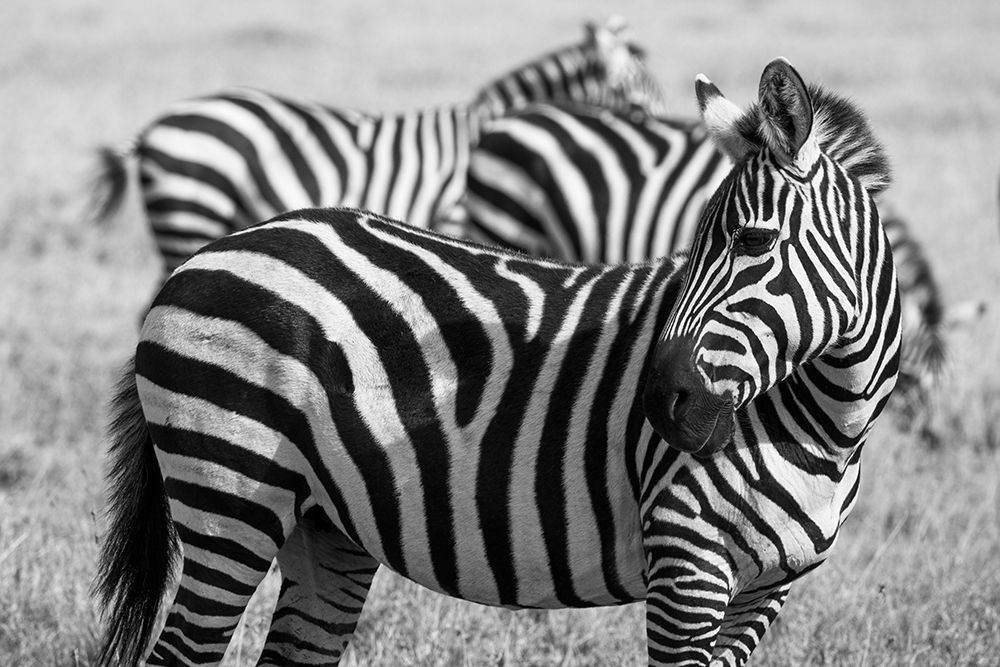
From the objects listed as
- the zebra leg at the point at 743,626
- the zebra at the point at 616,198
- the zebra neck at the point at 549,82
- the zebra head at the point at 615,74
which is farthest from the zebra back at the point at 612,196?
the zebra leg at the point at 743,626

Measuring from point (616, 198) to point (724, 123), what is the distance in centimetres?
486

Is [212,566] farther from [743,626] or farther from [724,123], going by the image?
[724,123]

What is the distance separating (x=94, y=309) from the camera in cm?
958

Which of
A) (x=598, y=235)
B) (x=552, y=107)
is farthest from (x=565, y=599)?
(x=552, y=107)

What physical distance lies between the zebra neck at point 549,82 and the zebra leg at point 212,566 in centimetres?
801

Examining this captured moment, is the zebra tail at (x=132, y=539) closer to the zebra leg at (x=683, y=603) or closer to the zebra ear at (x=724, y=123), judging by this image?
the zebra leg at (x=683, y=603)

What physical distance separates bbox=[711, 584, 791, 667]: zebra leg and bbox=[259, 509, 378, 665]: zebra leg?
108 centimetres

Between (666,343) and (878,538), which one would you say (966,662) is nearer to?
(878,538)

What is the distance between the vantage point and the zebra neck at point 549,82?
11.2 metres

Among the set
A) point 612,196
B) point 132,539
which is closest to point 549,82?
point 612,196

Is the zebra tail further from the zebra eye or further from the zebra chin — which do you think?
the zebra eye

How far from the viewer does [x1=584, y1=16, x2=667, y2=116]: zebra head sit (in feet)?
37.2

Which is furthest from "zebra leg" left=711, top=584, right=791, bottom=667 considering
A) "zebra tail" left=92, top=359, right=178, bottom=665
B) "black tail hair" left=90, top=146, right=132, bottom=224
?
"black tail hair" left=90, top=146, right=132, bottom=224

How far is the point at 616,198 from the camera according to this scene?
7.88 m
